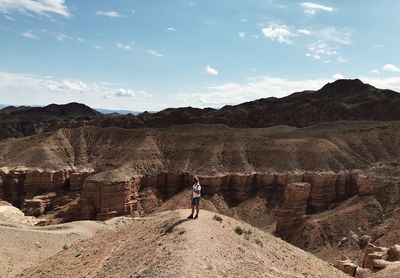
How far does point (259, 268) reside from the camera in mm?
18531

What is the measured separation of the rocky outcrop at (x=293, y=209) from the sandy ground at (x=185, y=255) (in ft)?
91.3

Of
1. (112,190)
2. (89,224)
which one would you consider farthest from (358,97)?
(89,224)

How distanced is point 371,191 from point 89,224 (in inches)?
1251

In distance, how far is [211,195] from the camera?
209ft

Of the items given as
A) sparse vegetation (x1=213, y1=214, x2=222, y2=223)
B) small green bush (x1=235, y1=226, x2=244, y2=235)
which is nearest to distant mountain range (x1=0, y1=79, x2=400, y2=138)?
sparse vegetation (x1=213, y1=214, x2=222, y2=223)

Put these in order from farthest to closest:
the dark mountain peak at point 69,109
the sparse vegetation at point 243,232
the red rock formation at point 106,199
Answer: the dark mountain peak at point 69,109 → the red rock formation at point 106,199 → the sparse vegetation at point 243,232

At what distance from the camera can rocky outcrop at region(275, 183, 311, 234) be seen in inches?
2031

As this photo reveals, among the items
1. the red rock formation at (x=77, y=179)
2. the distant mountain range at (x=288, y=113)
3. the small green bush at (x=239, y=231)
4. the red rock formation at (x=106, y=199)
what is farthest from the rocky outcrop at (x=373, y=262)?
the distant mountain range at (x=288, y=113)

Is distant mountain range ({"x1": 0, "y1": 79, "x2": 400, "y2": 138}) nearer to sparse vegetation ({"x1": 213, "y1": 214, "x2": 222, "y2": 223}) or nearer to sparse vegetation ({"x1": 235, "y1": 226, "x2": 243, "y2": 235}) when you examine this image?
sparse vegetation ({"x1": 213, "y1": 214, "x2": 222, "y2": 223})

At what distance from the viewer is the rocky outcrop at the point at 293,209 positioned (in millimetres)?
51594

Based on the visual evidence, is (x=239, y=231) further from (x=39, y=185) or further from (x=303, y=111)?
(x=303, y=111)

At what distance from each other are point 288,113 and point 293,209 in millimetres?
61748

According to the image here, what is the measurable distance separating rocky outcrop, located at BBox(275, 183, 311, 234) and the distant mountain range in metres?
54.4

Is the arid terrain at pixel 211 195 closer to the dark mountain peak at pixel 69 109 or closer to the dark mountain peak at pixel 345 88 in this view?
the dark mountain peak at pixel 345 88
